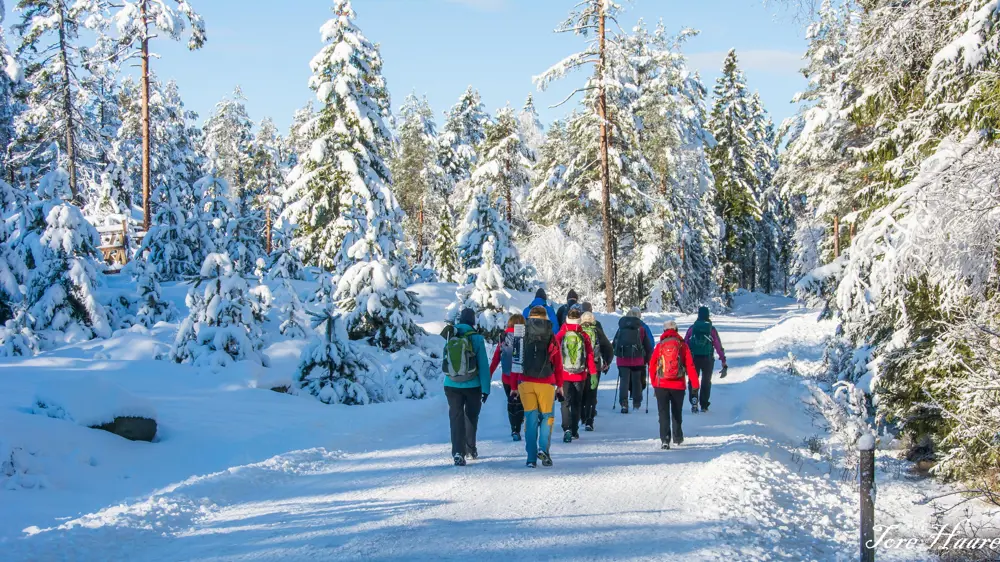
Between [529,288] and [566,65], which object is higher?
[566,65]

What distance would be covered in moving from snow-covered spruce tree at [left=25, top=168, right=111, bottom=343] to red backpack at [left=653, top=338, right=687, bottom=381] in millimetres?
14590

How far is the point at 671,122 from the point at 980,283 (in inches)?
1109

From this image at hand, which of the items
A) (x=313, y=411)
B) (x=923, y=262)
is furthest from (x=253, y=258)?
(x=923, y=262)

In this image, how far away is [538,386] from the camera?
862 centimetres

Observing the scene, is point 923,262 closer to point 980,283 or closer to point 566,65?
point 980,283

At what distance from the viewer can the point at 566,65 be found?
85.0ft

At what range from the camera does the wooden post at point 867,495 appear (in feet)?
19.2

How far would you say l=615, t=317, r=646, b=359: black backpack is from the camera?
12469 mm

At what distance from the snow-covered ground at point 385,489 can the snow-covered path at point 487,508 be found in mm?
27

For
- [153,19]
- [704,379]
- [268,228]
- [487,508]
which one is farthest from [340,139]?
[268,228]

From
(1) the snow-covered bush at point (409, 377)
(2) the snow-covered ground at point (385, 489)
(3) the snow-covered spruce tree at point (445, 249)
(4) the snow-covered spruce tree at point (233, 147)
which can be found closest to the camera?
(2) the snow-covered ground at point (385, 489)

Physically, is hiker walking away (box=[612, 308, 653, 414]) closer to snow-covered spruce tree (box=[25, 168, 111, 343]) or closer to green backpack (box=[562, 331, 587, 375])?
green backpack (box=[562, 331, 587, 375])

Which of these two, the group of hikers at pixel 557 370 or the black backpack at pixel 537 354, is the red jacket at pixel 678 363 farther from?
the black backpack at pixel 537 354

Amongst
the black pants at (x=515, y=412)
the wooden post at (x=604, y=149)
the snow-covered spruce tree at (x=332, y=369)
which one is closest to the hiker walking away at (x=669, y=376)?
the black pants at (x=515, y=412)
